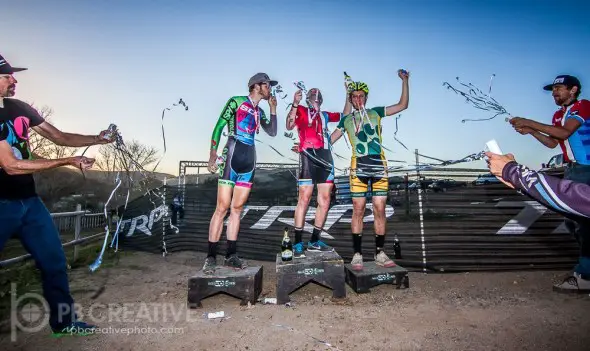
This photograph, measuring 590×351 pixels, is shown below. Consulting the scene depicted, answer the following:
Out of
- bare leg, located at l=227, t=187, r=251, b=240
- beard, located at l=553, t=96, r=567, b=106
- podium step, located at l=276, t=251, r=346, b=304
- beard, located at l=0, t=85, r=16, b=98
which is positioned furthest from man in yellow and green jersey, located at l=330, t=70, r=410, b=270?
beard, located at l=0, t=85, r=16, b=98

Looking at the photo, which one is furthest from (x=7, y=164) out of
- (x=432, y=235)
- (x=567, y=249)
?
(x=567, y=249)

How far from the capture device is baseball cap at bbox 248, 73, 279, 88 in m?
4.78

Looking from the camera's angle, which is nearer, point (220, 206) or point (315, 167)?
point (220, 206)

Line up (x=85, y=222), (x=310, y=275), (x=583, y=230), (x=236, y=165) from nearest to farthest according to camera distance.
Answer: (x=310, y=275) → (x=583, y=230) → (x=236, y=165) → (x=85, y=222)

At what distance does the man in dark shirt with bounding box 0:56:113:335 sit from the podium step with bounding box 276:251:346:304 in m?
2.33

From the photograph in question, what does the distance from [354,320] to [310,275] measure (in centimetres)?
98

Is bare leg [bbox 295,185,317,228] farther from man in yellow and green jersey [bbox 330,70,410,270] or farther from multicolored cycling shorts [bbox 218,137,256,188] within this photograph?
multicolored cycling shorts [bbox 218,137,256,188]

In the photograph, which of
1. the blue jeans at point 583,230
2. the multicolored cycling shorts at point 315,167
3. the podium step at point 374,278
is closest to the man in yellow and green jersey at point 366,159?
the podium step at point 374,278

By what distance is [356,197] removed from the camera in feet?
16.2

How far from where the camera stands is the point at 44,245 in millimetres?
2877

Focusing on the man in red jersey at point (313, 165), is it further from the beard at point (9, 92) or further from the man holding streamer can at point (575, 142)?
the beard at point (9, 92)

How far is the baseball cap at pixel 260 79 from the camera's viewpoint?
478 centimetres

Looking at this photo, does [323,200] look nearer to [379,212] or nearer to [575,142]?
[379,212]

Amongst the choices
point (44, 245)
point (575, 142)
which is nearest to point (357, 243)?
point (575, 142)
